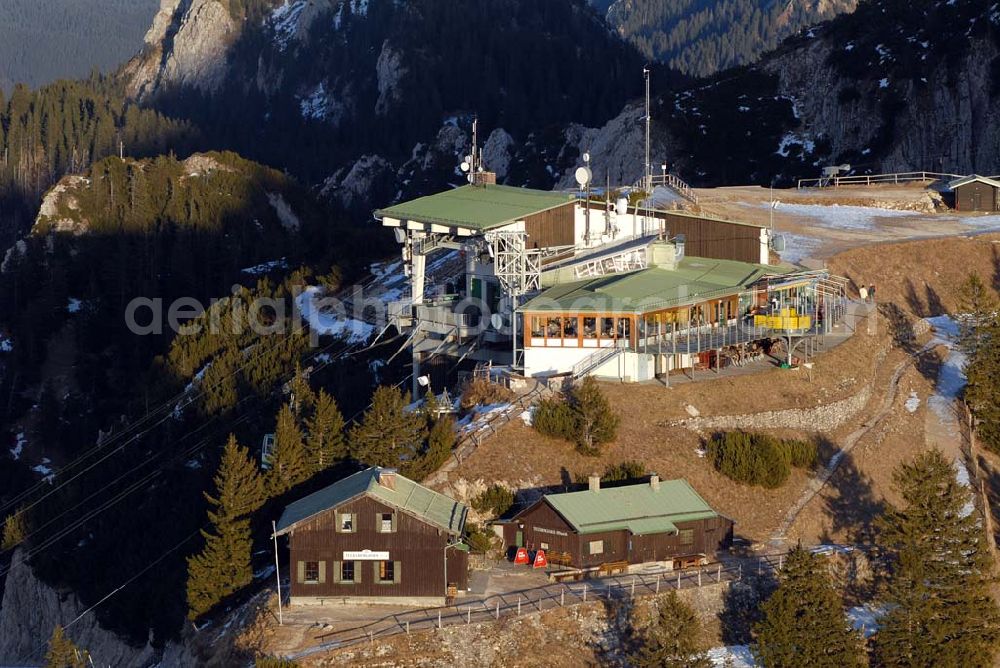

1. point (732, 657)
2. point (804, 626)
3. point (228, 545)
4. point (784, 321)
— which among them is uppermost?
point (784, 321)

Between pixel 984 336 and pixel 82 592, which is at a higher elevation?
pixel 984 336

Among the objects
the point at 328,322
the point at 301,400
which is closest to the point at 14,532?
the point at 301,400

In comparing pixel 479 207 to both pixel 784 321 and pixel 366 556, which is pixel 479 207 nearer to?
pixel 784 321

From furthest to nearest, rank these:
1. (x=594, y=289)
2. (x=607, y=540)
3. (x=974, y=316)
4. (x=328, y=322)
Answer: (x=328, y=322)
(x=974, y=316)
(x=594, y=289)
(x=607, y=540)

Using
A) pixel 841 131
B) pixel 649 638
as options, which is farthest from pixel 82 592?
pixel 841 131

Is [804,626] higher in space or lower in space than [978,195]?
lower

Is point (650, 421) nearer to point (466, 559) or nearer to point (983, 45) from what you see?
point (466, 559)
